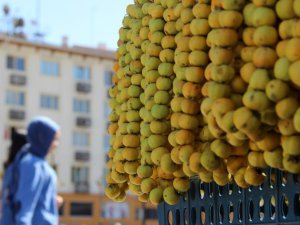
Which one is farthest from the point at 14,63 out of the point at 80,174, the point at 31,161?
the point at 31,161

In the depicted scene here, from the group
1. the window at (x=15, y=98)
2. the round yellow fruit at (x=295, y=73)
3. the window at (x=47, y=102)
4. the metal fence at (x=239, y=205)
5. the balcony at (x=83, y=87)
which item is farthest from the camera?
the balcony at (x=83, y=87)

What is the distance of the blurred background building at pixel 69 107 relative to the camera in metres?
42.1

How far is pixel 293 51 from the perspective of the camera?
145cm

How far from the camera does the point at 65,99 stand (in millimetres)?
43500

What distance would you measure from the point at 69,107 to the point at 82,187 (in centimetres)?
497

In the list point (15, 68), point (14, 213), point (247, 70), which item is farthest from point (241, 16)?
point (15, 68)

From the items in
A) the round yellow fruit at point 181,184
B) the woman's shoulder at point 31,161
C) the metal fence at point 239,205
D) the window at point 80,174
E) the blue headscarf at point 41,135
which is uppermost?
the window at point 80,174

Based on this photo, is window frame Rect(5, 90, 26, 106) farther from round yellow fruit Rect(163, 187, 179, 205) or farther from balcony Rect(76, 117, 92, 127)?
round yellow fruit Rect(163, 187, 179, 205)

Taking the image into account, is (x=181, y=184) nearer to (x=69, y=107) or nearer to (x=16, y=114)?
(x=16, y=114)

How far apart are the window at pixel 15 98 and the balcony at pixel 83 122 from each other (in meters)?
3.59

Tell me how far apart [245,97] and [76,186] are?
42745mm

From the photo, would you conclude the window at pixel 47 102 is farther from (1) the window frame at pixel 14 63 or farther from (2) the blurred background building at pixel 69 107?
(1) the window frame at pixel 14 63

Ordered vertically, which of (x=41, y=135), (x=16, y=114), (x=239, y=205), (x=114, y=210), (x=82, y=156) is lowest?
(x=239, y=205)

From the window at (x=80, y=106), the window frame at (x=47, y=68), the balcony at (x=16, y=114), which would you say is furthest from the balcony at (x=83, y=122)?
the balcony at (x=16, y=114)
